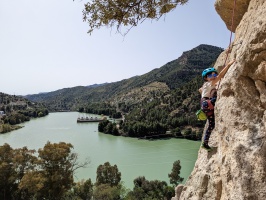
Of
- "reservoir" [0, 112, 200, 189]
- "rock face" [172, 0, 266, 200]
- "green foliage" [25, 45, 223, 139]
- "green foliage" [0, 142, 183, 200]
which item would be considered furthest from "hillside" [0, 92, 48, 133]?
"rock face" [172, 0, 266, 200]

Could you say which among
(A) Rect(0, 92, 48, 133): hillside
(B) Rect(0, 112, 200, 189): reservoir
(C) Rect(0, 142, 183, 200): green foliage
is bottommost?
(B) Rect(0, 112, 200, 189): reservoir

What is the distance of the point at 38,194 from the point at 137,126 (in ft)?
165

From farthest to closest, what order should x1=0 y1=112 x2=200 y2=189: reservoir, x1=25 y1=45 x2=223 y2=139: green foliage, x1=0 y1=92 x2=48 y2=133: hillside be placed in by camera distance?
1. x1=0 y1=92 x2=48 y2=133: hillside
2. x1=25 y1=45 x2=223 y2=139: green foliage
3. x1=0 y1=112 x2=200 y2=189: reservoir

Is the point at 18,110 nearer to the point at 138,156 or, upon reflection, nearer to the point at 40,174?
the point at 138,156

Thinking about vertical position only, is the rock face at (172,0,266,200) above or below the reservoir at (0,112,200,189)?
above

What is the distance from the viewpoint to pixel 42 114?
461 feet

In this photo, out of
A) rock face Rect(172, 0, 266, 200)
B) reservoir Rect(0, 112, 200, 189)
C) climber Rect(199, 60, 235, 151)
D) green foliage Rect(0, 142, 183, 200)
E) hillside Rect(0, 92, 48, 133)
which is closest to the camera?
rock face Rect(172, 0, 266, 200)

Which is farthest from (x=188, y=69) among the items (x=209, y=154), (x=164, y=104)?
(x=209, y=154)

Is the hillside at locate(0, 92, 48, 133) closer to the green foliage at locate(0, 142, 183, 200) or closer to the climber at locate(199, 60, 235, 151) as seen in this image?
the green foliage at locate(0, 142, 183, 200)

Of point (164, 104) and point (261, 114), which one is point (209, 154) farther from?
point (164, 104)

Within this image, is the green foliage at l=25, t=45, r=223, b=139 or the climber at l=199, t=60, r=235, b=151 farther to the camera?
the green foliage at l=25, t=45, r=223, b=139

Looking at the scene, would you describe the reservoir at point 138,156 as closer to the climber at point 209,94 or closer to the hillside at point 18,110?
the climber at point 209,94

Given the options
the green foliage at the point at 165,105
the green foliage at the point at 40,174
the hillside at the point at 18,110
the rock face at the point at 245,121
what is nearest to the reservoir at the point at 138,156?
the green foliage at the point at 40,174

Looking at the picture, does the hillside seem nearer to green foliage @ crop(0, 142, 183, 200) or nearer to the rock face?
green foliage @ crop(0, 142, 183, 200)
